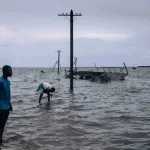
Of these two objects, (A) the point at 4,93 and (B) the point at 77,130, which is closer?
(A) the point at 4,93

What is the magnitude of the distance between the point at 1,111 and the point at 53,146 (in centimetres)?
163

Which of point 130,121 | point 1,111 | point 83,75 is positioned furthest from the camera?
point 83,75

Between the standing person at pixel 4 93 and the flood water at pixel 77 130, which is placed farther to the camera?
the flood water at pixel 77 130

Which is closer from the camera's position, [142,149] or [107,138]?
[142,149]

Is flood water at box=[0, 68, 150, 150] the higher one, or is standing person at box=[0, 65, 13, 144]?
standing person at box=[0, 65, 13, 144]

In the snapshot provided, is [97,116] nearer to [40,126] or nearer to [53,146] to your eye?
[40,126]

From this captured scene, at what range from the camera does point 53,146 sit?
8.22 meters

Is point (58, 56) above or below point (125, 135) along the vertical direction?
above

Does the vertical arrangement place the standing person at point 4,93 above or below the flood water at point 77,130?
above

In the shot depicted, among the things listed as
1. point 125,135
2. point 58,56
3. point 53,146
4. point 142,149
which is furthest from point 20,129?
point 58,56

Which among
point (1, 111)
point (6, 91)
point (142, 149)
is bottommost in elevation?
point (142, 149)

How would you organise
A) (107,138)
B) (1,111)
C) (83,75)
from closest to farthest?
1. (1,111)
2. (107,138)
3. (83,75)

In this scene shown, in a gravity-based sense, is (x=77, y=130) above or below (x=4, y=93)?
below

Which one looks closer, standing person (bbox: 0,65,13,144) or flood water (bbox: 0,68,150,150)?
standing person (bbox: 0,65,13,144)
